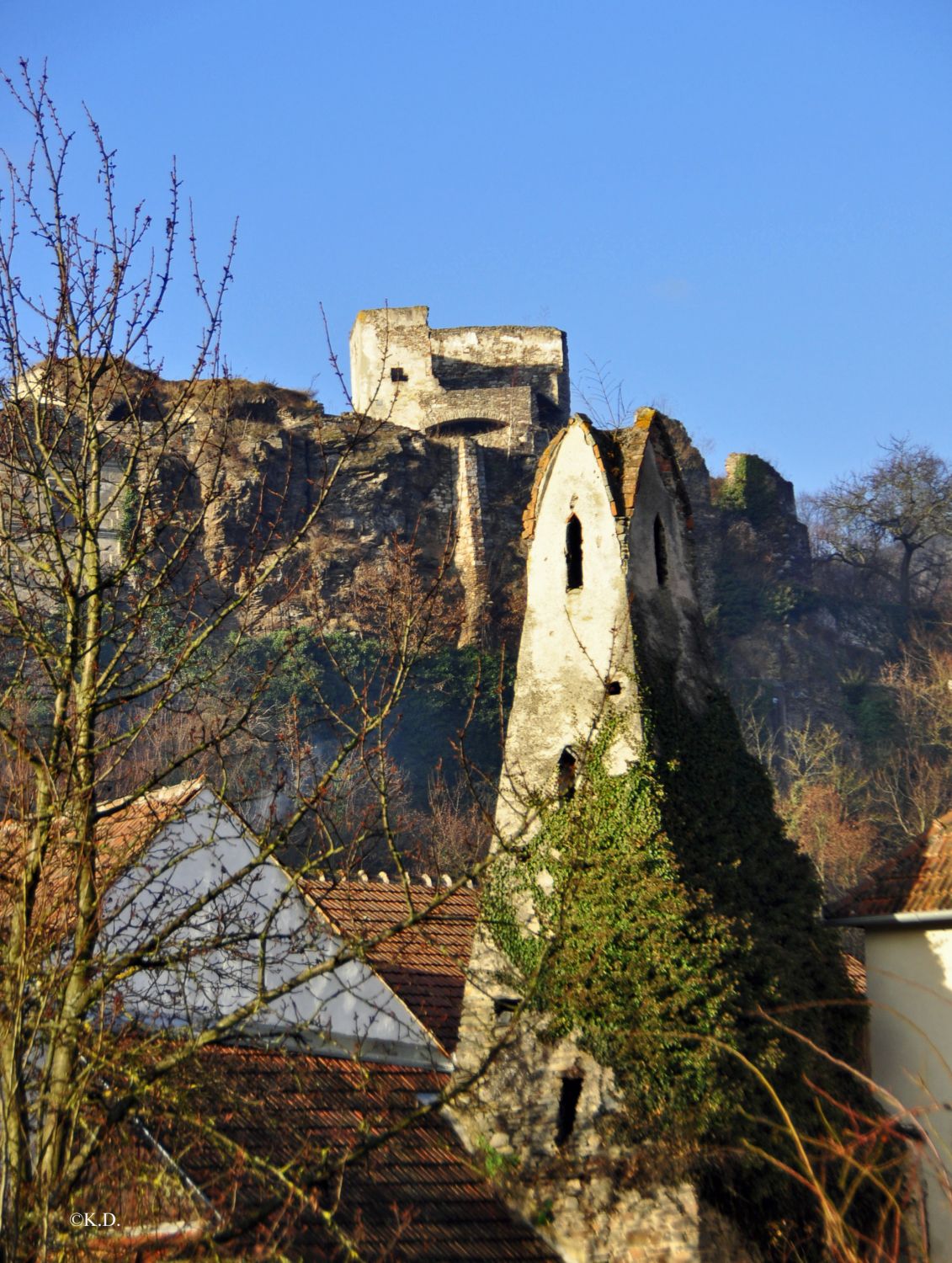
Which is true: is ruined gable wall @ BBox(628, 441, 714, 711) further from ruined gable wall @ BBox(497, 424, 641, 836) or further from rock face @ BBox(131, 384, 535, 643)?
rock face @ BBox(131, 384, 535, 643)

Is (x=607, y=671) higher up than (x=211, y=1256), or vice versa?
(x=607, y=671)

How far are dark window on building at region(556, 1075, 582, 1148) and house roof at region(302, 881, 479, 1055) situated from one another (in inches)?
56.2

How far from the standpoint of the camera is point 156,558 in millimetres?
37906

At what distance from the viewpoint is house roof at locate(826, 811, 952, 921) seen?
1352 centimetres

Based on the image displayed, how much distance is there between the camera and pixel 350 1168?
9.46 meters

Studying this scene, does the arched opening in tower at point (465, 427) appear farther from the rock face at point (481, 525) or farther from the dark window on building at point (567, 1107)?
the dark window on building at point (567, 1107)

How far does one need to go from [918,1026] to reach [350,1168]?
17.4 ft

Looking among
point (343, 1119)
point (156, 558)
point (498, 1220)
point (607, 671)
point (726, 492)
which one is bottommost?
point (498, 1220)

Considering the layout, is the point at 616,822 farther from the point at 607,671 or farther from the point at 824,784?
the point at 824,784

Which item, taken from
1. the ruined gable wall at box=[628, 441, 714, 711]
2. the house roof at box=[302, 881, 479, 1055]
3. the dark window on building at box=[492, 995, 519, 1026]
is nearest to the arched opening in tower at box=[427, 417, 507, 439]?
the house roof at box=[302, 881, 479, 1055]

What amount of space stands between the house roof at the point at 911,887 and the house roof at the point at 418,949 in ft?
10.8

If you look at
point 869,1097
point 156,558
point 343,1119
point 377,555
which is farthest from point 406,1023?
point 377,555

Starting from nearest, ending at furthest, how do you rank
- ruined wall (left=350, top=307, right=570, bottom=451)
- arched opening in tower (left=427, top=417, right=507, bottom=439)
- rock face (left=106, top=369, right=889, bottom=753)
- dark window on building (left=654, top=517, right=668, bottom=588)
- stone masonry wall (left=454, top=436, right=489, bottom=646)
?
dark window on building (left=654, top=517, right=668, bottom=588)
rock face (left=106, top=369, right=889, bottom=753)
stone masonry wall (left=454, top=436, right=489, bottom=646)
arched opening in tower (left=427, top=417, right=507, bottom=439)
ruined wall (left=350, top=307, right=570, bottom=451)

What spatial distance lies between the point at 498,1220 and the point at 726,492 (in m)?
37.8
